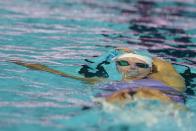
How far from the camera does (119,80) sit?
551cm

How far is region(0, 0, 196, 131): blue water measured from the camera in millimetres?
4188

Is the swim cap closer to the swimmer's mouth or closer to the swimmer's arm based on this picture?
the swimmer's mouth

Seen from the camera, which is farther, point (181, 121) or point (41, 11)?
point (41, 11)

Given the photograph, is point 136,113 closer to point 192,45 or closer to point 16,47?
point 16,47

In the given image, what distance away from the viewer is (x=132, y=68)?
18.7 feet

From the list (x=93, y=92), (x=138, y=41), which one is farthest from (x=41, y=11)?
(x=93, y=92)

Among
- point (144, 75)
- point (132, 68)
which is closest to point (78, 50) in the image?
point (132, 68)

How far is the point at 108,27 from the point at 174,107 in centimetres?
551

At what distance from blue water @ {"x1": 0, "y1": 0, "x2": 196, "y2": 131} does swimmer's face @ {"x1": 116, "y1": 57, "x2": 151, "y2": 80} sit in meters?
0.61

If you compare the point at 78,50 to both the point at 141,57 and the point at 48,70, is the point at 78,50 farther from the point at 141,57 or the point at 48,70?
the point at 141,57

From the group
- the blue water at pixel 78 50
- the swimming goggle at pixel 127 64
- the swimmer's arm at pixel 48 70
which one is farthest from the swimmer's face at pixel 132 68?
the blue water at pixel 78 50

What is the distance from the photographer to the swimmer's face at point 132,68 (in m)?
5.61

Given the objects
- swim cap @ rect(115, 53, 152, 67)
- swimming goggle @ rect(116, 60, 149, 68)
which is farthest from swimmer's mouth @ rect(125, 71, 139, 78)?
swim cap @ rect(115, 53, 152, 67)

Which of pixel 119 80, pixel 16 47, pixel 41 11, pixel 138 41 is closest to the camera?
pixel 119 80
